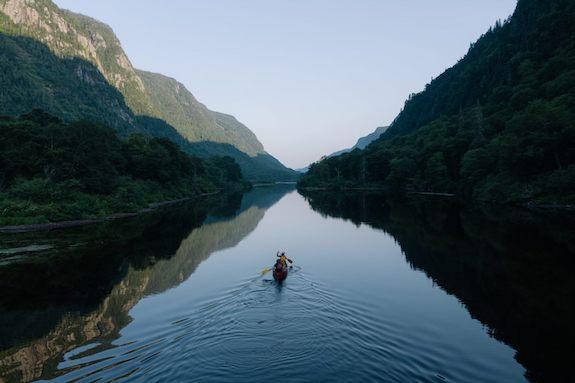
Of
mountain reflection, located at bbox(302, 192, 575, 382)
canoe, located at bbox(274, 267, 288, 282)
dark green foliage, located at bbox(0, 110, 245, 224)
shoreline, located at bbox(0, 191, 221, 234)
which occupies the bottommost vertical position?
mountain reflection, located at bbox(302, 192, 575, 382)

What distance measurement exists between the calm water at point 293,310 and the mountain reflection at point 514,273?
4.7 inches

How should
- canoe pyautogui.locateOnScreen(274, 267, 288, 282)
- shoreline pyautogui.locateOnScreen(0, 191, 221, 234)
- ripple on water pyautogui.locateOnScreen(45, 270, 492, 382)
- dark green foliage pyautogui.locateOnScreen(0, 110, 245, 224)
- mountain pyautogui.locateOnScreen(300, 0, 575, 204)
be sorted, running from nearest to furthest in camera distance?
ripple on water pyautogui.locateOnScreen(45, 270, 492, 382) → canoe pyautogui.locateOnScreen(274, 267, 288, 282) → shoreline pyautogui.locateOnScreen(0, 191, 221, 234) → dark green foliage pyautogui.locateOnScreen(0, 110, 245, 224) → mountain pyautogui.locateOnScreen(300, 0, 575, 204)

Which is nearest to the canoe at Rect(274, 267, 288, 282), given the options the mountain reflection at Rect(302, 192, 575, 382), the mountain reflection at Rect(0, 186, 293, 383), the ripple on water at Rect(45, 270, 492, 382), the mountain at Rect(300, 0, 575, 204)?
the ripple on water at Rect(45, 270, 492, 382)

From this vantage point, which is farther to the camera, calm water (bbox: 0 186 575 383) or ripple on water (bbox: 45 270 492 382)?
calm water (bbox: 0 186 575 383)

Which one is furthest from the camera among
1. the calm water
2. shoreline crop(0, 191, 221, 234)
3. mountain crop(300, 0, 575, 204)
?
mountain crop(300, 0, 575, 204)

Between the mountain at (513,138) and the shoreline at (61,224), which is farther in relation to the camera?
the mountain at (513,138)

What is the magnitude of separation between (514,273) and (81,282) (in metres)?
32.7

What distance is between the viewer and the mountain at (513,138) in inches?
2940

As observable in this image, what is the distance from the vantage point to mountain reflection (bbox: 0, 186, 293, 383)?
1614 cm

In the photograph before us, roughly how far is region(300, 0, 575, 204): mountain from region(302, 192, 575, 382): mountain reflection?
24.7 meters

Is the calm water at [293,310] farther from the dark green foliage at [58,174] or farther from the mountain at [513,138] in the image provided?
the mountain at [513,138]

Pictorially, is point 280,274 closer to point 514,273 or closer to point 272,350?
point 272,350

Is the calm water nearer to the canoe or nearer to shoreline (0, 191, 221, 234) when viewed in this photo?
the canoe

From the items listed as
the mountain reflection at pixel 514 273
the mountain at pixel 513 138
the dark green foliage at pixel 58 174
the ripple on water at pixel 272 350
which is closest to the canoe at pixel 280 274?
the ripple on water at pixel 272 350
